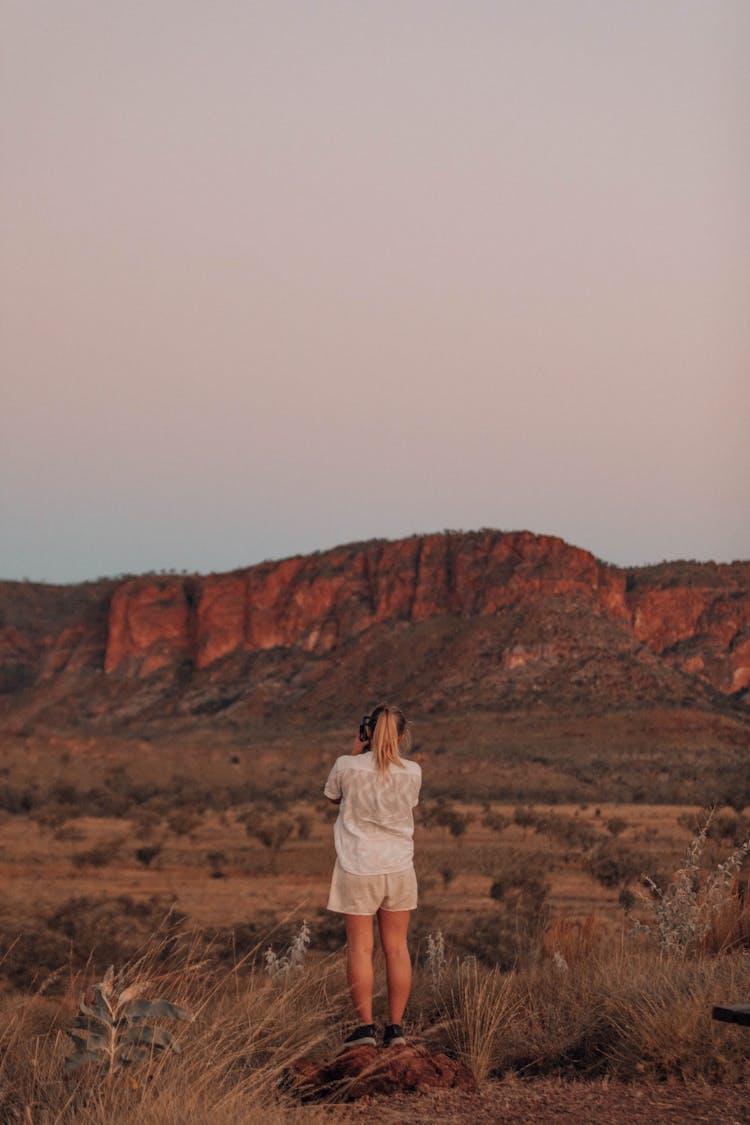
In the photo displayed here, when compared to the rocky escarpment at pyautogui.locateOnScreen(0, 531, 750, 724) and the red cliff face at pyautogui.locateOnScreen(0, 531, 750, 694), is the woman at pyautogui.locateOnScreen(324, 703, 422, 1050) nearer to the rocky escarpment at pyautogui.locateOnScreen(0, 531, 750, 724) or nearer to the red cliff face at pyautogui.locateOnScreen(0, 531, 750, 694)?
the rocky escarpment at pyautogui.locateOnScreen(0, 531, 750, 724)

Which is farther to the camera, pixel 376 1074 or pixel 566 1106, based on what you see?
pixel 376 1074

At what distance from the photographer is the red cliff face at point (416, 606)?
80.0 m

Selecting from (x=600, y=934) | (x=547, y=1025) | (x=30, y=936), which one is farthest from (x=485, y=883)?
→ (x=547, y=1025)

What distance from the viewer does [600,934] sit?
360 inches

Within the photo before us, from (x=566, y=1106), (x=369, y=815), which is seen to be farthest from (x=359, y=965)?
(x=566, y=1106)

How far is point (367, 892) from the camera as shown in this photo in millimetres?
5699

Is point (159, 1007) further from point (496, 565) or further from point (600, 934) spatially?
point (496, 565)

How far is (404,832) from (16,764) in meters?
33.4

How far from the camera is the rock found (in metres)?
5.00

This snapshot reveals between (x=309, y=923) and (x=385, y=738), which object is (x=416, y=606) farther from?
(x=385, y=738)

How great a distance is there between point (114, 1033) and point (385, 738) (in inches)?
71.9

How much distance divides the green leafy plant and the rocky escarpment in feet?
214

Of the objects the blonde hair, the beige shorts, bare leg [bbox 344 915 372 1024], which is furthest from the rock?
the blonde hair

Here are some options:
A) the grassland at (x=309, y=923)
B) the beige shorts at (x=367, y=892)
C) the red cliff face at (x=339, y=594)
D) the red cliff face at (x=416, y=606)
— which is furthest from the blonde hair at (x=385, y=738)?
the red cliff face at (x=339, y=594)
